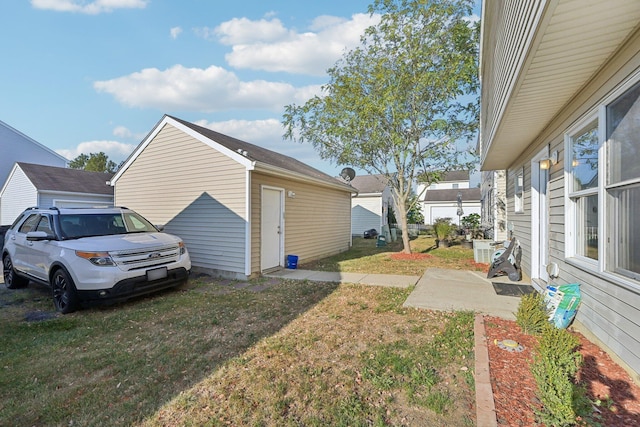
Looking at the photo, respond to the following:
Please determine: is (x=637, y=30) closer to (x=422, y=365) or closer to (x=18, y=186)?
(x=422, y=365)

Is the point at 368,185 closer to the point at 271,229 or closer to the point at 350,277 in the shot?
the point at 271,229

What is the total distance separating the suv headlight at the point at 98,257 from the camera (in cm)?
477

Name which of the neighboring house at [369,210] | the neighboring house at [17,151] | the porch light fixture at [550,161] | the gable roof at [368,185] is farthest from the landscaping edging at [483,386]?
the neighboring house at [17,151]

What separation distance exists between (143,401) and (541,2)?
433 cm

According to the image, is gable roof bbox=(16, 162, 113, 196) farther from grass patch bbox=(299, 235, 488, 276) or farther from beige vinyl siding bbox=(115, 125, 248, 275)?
grass patch bbox=(299, 235, 488, 276)

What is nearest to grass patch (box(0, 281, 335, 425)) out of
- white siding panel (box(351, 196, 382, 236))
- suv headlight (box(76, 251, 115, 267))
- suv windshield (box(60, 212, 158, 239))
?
suv headlight (box(76, 251, 115, 267))

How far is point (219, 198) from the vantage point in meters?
7.61

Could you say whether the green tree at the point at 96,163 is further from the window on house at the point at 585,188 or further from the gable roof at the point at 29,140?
the window on house at the point at 585,188

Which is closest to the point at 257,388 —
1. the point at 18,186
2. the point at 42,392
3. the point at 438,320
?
the point at 42,392

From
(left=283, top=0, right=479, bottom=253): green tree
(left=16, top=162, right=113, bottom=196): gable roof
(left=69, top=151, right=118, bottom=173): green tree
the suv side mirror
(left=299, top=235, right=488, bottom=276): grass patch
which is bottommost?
(left=299, top=235, right=488, bottom=276): grass patch

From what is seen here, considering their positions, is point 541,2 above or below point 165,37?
below

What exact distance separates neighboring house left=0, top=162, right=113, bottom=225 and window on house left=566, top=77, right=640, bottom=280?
18948 mm

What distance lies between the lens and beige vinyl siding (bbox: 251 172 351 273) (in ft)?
24.4

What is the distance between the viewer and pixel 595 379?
255cm
